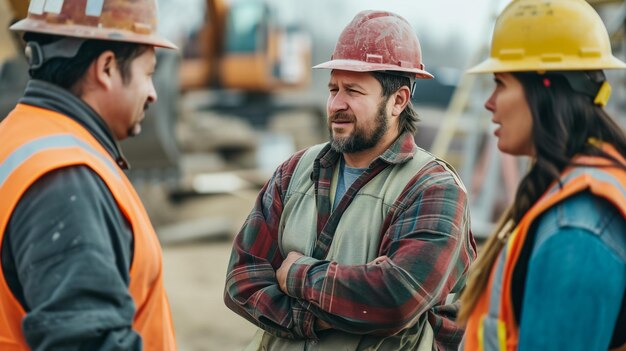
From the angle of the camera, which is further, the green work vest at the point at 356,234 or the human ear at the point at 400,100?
the human ear at the point at 400,100

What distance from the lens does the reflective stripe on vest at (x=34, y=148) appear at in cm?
205

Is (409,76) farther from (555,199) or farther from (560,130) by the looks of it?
(555,199)

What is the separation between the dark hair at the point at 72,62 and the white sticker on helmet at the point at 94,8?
75mm

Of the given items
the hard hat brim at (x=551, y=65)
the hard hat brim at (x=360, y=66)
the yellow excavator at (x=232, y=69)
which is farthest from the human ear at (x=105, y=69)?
the yellow excavator at (x=232, y=69)

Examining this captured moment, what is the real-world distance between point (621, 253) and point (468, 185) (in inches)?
373

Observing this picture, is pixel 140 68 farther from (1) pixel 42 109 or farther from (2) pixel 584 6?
(2) pixel 584 6

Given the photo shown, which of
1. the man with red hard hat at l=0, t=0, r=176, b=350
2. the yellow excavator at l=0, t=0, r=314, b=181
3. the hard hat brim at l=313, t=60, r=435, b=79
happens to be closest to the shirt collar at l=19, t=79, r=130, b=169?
the man with red hard hat at l=0, t=0, r=176, b=350

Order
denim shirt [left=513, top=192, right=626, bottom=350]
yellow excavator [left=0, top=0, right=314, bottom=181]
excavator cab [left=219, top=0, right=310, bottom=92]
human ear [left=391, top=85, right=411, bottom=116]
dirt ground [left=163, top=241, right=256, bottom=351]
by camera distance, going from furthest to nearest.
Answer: excavator cab [left=219, top=0, right=310, bottom=92]
yellow excavator [left=0, top=0, right=314, bottom=181]
dirt ground [left=163, top=241, right=256, bottom=351]
human ear [left=391, top=85, right=411, bottom=116]
denim shirt [left=513, top=192, right=626, bottom=350]

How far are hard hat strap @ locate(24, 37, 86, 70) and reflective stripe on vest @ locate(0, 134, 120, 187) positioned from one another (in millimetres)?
230

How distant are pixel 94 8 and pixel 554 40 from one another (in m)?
1.24

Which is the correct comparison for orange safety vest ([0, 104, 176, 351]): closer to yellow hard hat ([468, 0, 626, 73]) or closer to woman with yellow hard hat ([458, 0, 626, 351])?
woman with yellow hard hat ([458, 0, 626, 351])

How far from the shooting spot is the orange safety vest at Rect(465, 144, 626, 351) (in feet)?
6.50

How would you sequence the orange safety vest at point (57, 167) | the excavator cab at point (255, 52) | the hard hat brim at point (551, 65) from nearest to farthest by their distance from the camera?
the orange safety vest at point (57, 167)
the hard hat brim at point (551, 65)
the excavator cab at point (255, 52)

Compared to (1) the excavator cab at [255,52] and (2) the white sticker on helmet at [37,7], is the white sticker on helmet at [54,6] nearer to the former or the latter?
(2) the white sticker on helmet at [37,7]
